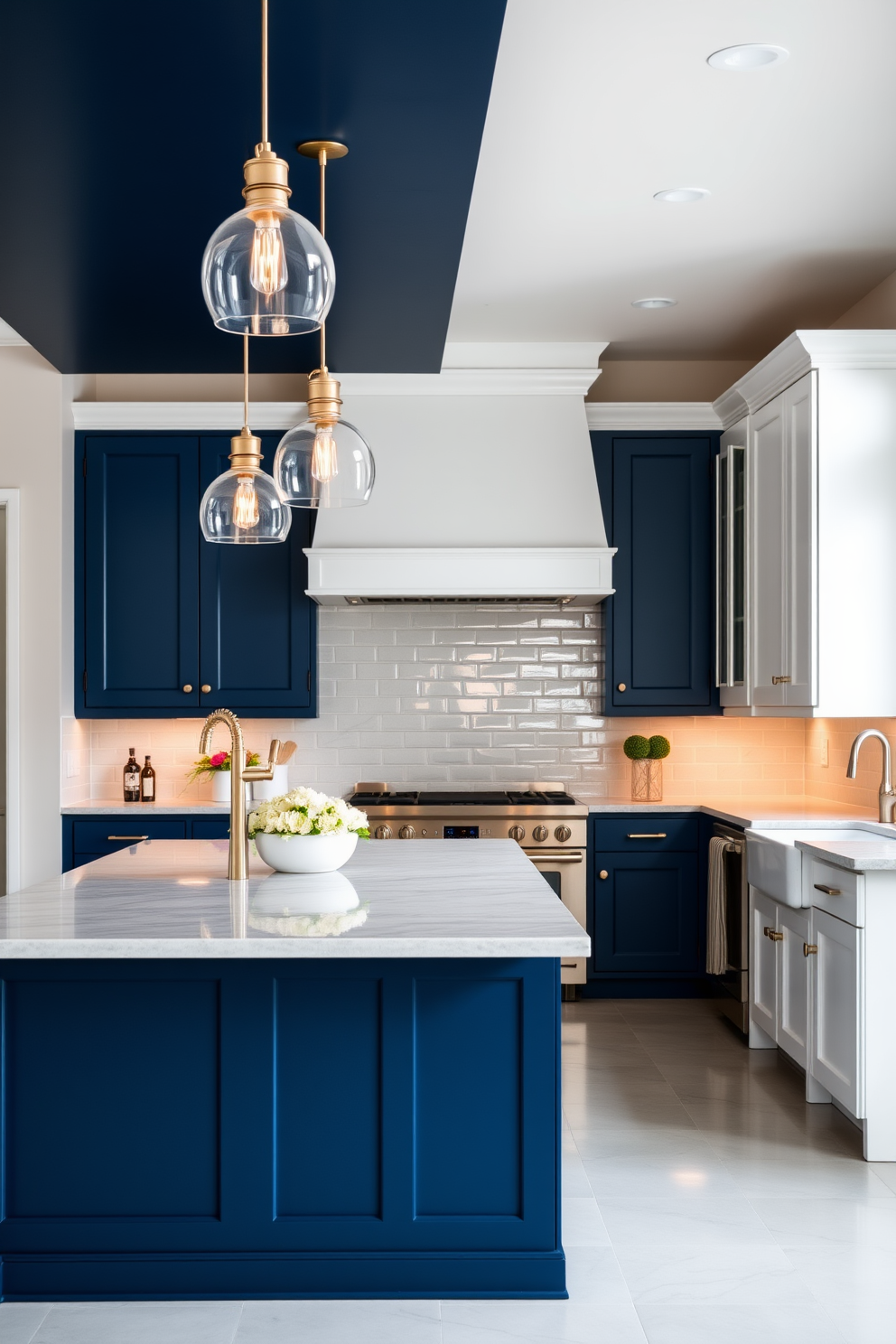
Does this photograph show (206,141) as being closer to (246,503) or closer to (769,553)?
(246,503)

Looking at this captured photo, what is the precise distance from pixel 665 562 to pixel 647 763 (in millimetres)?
971

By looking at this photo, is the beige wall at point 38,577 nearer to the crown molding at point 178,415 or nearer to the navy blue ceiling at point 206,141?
the crown molding at point 178,415

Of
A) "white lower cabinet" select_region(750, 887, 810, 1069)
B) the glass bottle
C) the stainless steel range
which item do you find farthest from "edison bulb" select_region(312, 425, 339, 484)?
the glass bottle

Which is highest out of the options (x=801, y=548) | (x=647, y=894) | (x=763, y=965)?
(x=801, y=548)

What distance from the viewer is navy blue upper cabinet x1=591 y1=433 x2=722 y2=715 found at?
573 cm

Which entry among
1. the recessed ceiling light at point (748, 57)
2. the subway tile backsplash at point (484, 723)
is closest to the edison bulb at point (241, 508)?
the recessed ceiling light at point (748, 57)

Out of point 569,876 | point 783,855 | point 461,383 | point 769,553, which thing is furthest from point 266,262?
point 569,876

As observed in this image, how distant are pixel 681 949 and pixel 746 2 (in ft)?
12.9

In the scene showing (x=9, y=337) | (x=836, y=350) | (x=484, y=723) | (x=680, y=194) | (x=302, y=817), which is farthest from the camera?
(x=484, y=723)

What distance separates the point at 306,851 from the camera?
10.3ft

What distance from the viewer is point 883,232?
4355 millimetres

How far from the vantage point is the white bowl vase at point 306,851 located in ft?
10.3

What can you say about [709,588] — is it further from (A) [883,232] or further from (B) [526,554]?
(A) [883,232]

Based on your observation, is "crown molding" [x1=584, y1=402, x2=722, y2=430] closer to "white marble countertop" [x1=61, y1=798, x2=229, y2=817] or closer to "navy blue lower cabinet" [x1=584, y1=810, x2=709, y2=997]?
"navy blue lower cabinet" [x1=584, y1=810, x2=709, y2=997]
